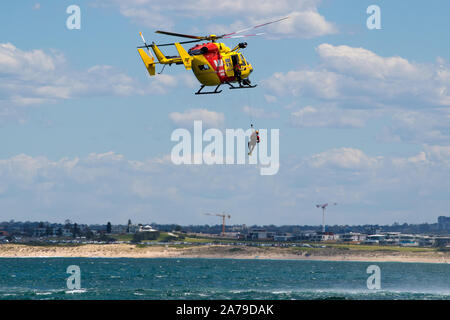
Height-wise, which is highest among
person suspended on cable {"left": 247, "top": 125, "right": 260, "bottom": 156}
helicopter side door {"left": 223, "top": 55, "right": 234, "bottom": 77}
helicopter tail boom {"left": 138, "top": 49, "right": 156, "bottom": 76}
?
helicopter tail boom {"left": 138, "top": 49, "right": 156, "bottom": 76}

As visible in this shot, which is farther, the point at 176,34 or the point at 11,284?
the point at 11,284

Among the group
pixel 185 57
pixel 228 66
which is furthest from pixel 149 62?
pixel 228 66

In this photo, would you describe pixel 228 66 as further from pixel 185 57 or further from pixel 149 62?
pixel 149 62

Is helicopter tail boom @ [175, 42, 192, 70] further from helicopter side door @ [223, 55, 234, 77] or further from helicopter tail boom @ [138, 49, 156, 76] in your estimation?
helicopter tail boom @ [138, 49, 156, 76]

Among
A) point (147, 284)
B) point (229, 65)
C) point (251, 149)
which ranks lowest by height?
point (147, 284)

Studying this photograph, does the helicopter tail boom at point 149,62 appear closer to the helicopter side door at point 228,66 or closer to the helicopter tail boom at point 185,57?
the helicopter tail boom at point 185,57

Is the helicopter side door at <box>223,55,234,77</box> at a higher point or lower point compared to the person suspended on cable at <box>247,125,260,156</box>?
higher
